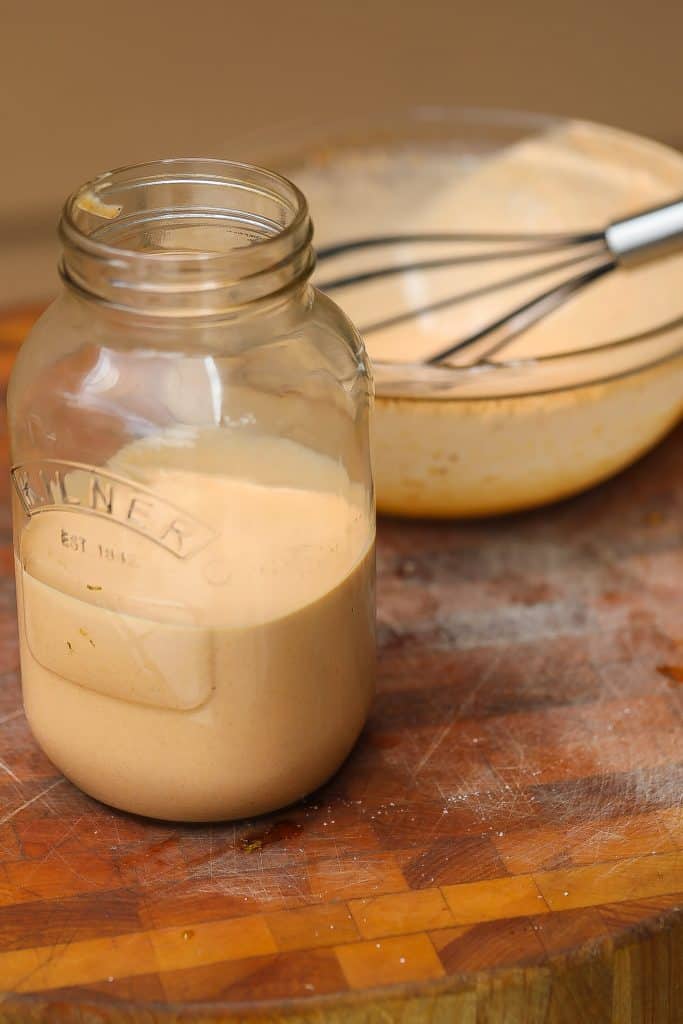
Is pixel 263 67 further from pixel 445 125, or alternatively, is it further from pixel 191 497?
pixel 191 497

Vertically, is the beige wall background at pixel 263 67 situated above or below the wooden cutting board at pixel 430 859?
above

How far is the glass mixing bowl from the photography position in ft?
2.74

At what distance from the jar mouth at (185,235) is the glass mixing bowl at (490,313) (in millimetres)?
206

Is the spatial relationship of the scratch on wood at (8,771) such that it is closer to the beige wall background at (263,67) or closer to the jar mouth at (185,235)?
the jar mouth at (185,235)

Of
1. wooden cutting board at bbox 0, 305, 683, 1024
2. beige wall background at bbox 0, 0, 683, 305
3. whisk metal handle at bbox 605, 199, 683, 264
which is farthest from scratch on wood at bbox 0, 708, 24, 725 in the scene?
beige wall background at bbox 0, 0, 683, 305

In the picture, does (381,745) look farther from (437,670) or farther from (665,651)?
(665,651)

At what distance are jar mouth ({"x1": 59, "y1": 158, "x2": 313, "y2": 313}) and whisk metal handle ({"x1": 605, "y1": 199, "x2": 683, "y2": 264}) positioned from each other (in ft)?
1.02

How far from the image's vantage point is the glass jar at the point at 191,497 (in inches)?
23.5

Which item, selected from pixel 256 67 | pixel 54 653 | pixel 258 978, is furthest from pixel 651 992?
pixel 256 67

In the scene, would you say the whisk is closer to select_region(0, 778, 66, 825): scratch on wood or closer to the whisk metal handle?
the whisk metal handle

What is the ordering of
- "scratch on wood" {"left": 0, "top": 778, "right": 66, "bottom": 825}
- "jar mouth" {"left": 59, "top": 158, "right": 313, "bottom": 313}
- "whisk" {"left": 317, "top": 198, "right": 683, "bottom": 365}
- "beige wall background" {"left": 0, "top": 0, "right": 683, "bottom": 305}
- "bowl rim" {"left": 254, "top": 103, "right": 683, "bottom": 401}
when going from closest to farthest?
"jar mouth" {"left": 59, "top": 158, "right": 313, "bottom": 313} < "scratch on wood" {"left": 0, "top": 778, "right": 66, "bottom": 825} < "bowl rim" {"left": 254, "top": 103, "right": 683, "bottom": 401} < "whisk" {"left": 317, "top": 198, "right": 683, "bottom": 365} < "beige wall background" {"left": 0, "top": 0, "right": 683, "bottom": 305}

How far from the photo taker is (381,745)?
28.7 inches

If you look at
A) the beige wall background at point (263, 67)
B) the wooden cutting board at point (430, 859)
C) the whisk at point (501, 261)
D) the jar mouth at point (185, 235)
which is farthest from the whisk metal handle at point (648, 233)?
the beige wall background at point (263, 67)

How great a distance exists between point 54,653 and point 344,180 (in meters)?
0.55
